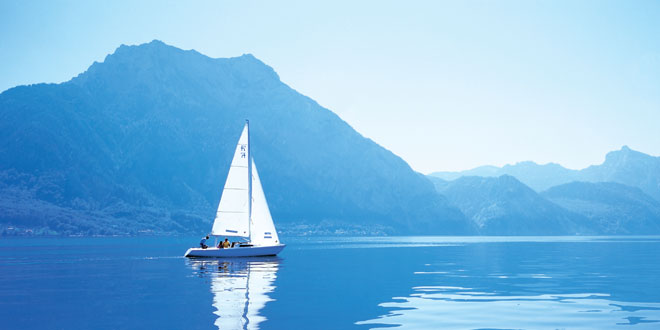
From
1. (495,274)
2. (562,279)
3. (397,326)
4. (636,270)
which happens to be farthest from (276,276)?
(636,270)

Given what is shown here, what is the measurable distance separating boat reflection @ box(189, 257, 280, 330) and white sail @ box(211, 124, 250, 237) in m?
15.3

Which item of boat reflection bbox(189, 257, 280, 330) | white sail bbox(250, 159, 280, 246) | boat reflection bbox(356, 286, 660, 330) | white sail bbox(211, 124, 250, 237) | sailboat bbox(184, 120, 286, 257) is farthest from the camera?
white sail bbox(250, 159, 280, 246)

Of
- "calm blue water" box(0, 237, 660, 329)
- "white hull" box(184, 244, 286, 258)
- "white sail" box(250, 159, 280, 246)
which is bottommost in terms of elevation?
"calm blue water" box(0, 237, 660, 329)

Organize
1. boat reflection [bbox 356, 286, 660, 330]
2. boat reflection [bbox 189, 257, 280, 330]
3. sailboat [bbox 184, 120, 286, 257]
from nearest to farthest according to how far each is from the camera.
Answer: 1. boat reflection [bbox 356, 286, 660, 330]
2. boat reflection [bbox 189, 257, 280, 330]
3. sailboat [bbox 184, 120, 286, 257]

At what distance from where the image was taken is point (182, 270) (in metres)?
69.5

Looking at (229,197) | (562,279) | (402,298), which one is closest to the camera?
(402,298)

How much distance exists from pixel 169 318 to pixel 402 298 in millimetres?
16549

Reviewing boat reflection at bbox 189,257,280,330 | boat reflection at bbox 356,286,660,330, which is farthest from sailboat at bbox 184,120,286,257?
boat reflection at bbox 356,286,660,330

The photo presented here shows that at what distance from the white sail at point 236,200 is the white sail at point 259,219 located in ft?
3.92

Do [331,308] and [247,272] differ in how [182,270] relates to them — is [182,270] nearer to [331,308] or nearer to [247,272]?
[247,272]

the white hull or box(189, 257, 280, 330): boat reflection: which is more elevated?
the white hull

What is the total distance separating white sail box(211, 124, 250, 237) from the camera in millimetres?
89250

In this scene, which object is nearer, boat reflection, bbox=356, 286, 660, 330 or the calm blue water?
boat reflection, bbox=356, 286, 660, 330

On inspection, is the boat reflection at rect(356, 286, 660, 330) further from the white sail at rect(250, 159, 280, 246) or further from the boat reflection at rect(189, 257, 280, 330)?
the white sail at rect(250, 159, 280, 246)
